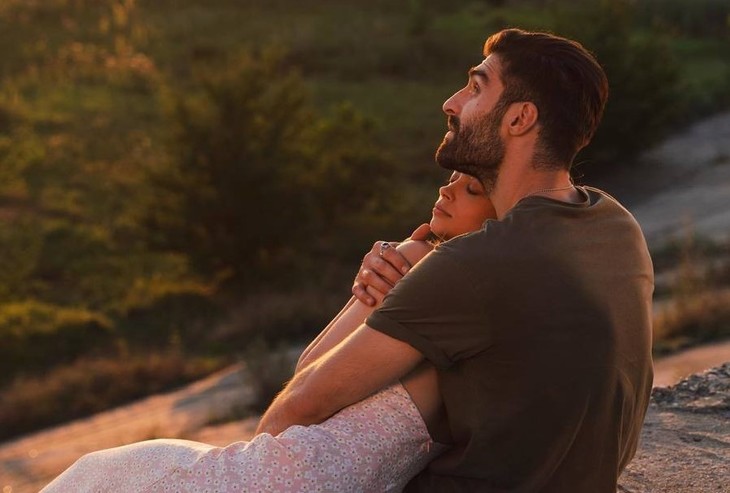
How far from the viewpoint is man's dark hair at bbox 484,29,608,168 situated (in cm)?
235

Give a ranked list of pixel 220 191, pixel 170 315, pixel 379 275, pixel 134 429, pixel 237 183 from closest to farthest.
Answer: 1. pixel 379 275
2. pixel 134 429
3. pixel 170 315
4. pixel 220 191
5. pixel 237 183

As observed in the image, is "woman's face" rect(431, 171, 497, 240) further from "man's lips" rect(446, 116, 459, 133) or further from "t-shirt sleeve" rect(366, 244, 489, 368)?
"t-shirt sleeve" rect(366, 244, 489, 368)

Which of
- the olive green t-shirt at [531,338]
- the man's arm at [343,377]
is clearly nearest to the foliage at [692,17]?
the olive green t-shirt at [531,338]

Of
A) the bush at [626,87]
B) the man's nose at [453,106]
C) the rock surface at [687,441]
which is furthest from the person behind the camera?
the bush at [626,87]

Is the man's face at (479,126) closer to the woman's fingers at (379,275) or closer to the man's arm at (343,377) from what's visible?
the woman's fingers at (379,275)

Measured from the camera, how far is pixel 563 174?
2.41 meters

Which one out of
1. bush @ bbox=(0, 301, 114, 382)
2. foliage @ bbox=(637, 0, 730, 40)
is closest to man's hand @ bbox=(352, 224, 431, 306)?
bush @ bbox=(0, 301, 114, 382)

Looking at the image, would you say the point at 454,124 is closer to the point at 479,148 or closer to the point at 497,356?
the point at 479,148

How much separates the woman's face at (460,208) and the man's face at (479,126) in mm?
130

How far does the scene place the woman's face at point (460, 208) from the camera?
2.66m

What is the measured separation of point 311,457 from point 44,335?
1104 centimetres

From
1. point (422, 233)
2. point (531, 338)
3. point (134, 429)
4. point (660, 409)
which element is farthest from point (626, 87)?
point (531, 338)

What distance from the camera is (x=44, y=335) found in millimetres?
12789

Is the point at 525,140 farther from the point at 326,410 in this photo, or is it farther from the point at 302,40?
the point at 302,40
